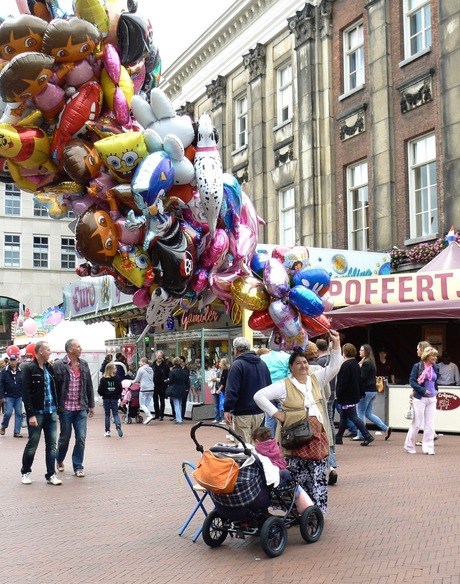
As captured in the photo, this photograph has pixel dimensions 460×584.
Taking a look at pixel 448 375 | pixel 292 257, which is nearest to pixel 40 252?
pixel 448 375

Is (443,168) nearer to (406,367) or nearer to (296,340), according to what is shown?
(406,367)

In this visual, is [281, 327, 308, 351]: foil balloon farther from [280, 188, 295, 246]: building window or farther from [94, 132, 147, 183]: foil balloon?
[280, 188, 295, 246]: building window

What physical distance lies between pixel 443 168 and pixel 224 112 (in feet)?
42.2

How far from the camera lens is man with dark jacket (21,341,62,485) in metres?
9.66

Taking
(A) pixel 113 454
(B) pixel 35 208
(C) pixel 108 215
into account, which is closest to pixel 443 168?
(A) pixel 113 454

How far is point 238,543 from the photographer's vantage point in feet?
22.3

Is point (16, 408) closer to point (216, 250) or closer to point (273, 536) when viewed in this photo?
point (216, 250)

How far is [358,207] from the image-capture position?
22422 millimetres

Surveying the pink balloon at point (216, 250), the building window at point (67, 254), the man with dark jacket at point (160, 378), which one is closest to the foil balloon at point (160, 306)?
the pink balloon at point (216, 250)

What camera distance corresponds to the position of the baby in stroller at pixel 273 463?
6.35 meters

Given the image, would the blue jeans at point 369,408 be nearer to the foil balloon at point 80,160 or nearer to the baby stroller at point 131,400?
the baby stroller at point 131,400

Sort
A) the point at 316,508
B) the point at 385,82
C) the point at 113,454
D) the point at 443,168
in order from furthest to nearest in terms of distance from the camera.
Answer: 1. the point at 385,82
2. the point at 443,168
3. the point at 113,454
4. the point at 316,508

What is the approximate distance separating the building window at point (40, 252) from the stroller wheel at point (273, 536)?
161 ft

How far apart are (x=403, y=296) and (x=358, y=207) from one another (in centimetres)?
677
